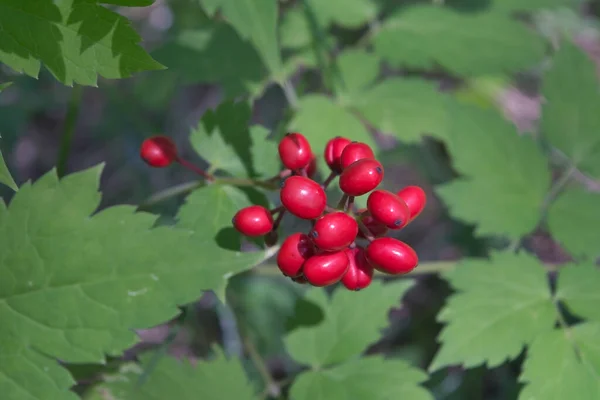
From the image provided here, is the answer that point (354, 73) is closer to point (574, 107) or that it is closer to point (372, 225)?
point (574, 107)

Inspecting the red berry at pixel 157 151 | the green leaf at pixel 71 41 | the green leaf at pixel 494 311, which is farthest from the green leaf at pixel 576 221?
the green leaf at pixel 71 41

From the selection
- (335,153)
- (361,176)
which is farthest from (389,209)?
(335,153)

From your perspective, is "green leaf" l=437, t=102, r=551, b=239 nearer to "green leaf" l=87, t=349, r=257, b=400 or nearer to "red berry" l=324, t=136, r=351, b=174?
"red berry" l=324, t=136, r=351, b=174

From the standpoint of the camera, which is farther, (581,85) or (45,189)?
(581,85)

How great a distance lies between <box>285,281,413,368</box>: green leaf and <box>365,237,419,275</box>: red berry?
84 centimetres

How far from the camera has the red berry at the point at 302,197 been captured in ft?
4.56

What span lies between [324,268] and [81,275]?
2.63ft

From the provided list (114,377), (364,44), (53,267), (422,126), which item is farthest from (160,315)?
(364,44)

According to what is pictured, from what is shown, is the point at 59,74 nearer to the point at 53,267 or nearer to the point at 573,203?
the point at 53,267

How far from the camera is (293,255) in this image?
1437 millimetres

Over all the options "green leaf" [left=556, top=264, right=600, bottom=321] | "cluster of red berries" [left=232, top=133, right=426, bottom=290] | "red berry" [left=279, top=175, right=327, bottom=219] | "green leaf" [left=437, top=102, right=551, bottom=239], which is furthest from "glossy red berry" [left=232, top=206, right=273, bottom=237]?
Result: "green leaf" [left=556, top=264, right=600, bottom=321]

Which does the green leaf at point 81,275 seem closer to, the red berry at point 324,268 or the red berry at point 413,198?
the red berry at point 324,268

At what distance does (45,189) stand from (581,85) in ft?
7.53

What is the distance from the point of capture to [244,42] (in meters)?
2.74
